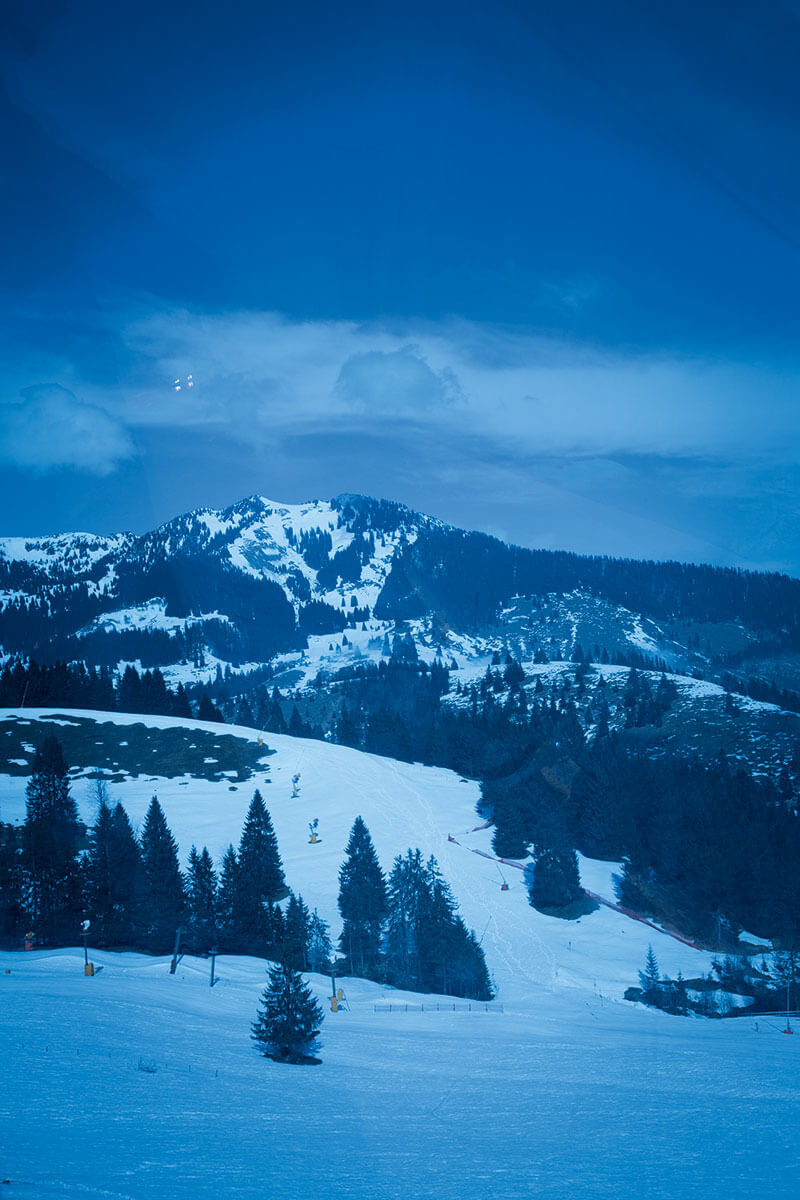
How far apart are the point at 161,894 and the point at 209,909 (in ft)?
10.5

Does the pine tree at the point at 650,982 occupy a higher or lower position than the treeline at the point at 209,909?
lower

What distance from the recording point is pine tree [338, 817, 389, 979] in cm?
4809

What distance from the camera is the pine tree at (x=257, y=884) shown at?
1746 inches

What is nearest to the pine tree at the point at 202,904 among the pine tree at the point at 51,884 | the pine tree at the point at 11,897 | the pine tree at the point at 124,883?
the pine tree at the point at 124,883

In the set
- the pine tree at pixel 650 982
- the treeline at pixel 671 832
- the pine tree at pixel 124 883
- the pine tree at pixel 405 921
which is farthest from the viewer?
the treeline at pixel 671 832

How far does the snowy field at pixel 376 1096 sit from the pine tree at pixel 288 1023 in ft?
2.95

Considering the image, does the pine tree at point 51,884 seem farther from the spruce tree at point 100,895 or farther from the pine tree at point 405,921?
the pine tree at point 405,921

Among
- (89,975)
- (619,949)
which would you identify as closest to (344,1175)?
(89,975)

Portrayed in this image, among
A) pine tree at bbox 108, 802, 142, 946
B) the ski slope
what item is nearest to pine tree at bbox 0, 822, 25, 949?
pine tree at bbox 108, 802, 142, 946

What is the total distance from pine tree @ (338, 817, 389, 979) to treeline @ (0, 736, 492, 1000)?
0.32ft

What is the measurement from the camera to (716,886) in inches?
2581

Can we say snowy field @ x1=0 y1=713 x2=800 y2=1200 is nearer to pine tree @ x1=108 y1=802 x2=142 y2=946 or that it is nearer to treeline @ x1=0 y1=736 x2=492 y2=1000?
treeline @ x1=0 y1=736 x2=492 y2=1000

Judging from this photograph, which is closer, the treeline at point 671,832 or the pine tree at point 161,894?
the pine tree at point 161,894

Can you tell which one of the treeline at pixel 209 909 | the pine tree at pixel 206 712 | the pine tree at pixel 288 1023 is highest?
the pine tree at pixel 206 712
